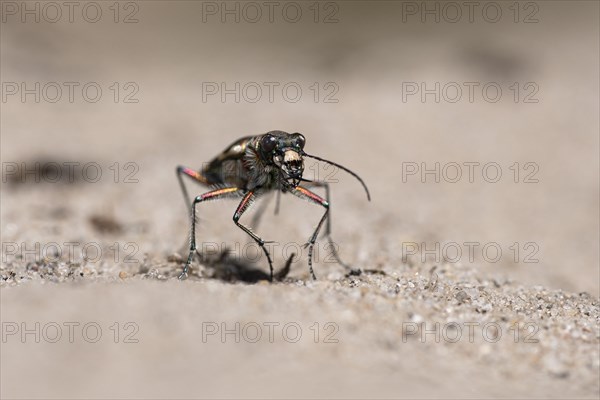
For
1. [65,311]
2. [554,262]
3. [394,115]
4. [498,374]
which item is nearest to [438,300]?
[498,374]

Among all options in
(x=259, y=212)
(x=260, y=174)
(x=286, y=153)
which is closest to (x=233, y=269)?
(x=260, y=174)

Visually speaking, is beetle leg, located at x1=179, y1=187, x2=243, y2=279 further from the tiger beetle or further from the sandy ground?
the sandy ground

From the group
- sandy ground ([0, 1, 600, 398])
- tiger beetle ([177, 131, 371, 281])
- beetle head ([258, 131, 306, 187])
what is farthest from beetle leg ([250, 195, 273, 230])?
beetle head ([258, 131, 306, 187])

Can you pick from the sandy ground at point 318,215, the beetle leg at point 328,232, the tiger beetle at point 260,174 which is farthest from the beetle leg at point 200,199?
the beetle leg at point 328,232

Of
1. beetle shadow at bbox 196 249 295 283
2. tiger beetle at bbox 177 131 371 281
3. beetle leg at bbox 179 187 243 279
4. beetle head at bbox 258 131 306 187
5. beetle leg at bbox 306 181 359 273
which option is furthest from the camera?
beetle leg at bbox 306 181 359 273

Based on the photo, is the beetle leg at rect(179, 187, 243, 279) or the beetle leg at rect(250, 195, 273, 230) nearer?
the beetle leg at rect(179, 187, 243, 279)

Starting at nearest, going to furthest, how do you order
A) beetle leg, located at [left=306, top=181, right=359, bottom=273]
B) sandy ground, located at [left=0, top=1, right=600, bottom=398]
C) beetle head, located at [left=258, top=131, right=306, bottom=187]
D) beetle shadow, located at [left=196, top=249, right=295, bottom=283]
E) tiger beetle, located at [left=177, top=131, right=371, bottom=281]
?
1. sandy ground, located at [left=0, top=1, right=600, bottom=398]
2. beetle head, located at [left=258, top=131, right=306, bottom=187]
3. tiger beetle, located at [left=177, top=131, right=371, bottom=281]
4. beetle shadow, located at [left=196, top=249, right=295, bottom=283]
5. beetle leg, located at [left=306, top=181, right=359, bottom=273]

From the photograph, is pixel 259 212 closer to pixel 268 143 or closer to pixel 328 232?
pixel 328 232

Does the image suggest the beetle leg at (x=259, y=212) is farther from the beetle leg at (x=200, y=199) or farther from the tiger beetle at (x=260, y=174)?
the beetle leg at (x=200, y=199)
